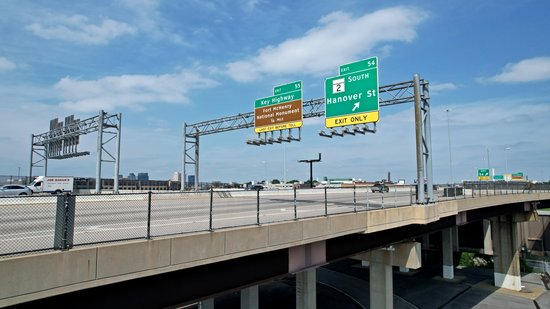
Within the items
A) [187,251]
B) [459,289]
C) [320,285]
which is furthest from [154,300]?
[459,289]

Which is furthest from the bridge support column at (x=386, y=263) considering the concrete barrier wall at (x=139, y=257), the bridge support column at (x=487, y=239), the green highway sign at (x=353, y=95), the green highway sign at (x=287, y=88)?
the bridge support column at (x=487, y=239)

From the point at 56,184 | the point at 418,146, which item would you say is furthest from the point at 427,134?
the point at 56,184

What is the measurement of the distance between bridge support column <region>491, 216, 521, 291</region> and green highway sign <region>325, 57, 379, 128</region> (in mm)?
25579

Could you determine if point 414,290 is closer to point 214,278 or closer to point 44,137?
point 214,278

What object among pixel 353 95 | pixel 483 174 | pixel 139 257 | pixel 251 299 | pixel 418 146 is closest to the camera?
pixel 139 257

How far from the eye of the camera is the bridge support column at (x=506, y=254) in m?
35.9

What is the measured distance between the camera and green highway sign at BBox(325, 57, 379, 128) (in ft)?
68.8

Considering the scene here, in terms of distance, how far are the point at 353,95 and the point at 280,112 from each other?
706 centimetres

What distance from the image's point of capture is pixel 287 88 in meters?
27.0

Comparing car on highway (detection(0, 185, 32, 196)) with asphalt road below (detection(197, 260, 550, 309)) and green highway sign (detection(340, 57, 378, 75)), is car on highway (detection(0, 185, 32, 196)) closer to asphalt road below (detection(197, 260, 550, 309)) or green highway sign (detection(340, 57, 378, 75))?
asphalt road below (detection(197, 260, 550, 309))

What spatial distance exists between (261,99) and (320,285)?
1818 cm

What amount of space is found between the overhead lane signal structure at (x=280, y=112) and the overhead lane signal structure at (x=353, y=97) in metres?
3.41

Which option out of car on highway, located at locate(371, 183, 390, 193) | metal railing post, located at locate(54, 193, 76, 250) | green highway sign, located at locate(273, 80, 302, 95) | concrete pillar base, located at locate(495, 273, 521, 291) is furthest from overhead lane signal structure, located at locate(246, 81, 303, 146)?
concrete pillar base, located at locate(495, 273, 521, 291)

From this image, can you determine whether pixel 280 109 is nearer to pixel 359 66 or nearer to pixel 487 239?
pixel 359 66
